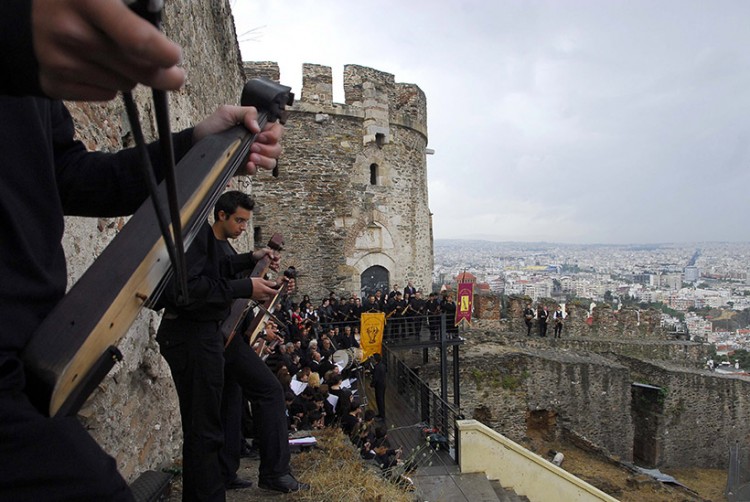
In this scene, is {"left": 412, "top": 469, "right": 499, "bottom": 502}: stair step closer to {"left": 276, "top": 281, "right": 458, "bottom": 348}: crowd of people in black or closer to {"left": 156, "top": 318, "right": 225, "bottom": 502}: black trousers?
{"left": 156, "top": 318, "right": 225, "bottom": 502}: black trousers

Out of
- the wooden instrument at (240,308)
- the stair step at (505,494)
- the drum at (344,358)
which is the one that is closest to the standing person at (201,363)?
the wooden instrument at (240,308)

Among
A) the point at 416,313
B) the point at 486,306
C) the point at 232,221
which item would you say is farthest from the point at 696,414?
the point at 232,221

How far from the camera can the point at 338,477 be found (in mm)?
3740

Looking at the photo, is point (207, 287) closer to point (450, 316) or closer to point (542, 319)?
point (450, 316)

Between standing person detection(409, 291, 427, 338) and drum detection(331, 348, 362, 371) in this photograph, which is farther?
standing person detection(409, 291, 427, 338)

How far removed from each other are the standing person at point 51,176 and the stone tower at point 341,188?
14.7m

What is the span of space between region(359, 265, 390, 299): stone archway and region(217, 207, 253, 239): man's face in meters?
13.5

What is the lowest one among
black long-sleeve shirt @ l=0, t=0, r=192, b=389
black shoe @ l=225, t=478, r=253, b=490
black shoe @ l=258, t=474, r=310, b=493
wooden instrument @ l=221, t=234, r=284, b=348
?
black shoe @ l=225, t=478, r=253, b=490

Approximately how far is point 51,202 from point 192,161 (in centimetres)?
41

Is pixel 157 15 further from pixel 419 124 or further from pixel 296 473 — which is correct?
pixel 419 124

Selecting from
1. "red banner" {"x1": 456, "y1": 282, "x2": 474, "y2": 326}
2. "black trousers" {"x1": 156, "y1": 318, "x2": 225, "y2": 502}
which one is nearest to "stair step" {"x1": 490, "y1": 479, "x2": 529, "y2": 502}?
"black trousers" {"x1": 156, "y1": 318, "x2": 225, "y2": 502}

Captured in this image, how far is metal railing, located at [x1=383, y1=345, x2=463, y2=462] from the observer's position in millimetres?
8242

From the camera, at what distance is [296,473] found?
3.97 m

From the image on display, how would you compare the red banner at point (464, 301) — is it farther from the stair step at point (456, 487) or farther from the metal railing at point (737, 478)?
the metal railing at point (737, 478)
